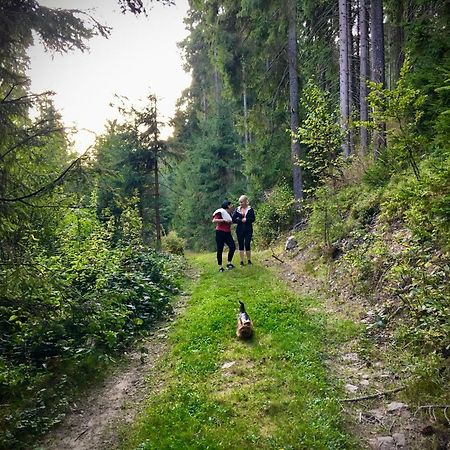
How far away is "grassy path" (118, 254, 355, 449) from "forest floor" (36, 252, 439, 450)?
0.01 metres

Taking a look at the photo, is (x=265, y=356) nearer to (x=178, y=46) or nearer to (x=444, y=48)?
(x=444, y=48)

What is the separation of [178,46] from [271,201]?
2402 cm

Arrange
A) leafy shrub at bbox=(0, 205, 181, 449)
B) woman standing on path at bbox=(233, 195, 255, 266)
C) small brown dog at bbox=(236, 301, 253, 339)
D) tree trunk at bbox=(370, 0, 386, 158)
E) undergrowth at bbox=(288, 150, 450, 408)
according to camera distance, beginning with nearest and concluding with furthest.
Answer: undergrowth at bbox=(288, 150, 450, 408), leafy shrub at bbox=(0, 205, 181, 449), small brown dog at bbox=(236, 301, 253, 339), tree trunk at bbox=(370, 0, 386, 158), woman standing on path at bbox=(233, 195, 255, 266)

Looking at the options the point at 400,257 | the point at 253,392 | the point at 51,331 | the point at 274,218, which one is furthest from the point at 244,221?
the point at 253,392

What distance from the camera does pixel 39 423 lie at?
181 inches

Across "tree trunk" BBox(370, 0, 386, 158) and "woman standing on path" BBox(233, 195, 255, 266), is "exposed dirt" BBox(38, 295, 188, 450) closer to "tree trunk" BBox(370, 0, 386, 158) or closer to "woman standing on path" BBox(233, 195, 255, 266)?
"woman standing on path" BBox(233, 195, 255, 266)

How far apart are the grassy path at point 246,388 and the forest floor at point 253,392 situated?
0.01 meters

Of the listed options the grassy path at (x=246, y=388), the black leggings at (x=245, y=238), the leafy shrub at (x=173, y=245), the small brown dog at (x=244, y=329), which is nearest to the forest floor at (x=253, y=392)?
the grassy path at (x=246, y=388)

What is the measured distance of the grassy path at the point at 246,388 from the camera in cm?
398

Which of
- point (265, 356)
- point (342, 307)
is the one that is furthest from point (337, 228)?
point (265, 356)

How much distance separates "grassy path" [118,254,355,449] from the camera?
3.98 m

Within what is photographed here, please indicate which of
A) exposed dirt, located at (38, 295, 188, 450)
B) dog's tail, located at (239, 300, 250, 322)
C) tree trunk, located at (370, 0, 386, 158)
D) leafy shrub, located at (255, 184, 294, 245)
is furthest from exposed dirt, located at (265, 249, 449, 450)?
leafy shrub, located at (255, 184, 294, 245)

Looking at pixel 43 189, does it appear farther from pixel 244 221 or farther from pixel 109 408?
pixel 244 221

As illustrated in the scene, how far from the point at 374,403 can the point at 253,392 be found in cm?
134
